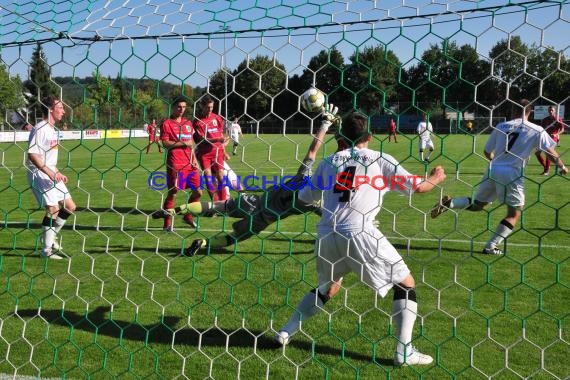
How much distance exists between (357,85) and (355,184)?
712 mm

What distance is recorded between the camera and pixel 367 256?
378cm

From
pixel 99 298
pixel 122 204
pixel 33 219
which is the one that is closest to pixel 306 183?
pixel 99 298

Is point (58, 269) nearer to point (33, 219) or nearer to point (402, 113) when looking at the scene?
point (33, 219)

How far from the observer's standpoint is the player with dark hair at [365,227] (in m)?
3.75

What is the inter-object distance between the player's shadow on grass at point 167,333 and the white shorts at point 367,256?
1.86ft

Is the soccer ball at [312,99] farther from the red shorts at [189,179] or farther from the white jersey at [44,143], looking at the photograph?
the red shorts at [189,179]

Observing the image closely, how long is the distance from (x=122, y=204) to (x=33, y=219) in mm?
1999

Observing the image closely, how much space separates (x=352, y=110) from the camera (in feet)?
10.9

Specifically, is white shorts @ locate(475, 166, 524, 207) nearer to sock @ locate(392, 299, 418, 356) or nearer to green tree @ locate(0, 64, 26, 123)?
sock @ locate(392, 299, 418, 356)

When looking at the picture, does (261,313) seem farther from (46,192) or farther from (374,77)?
(46,192)

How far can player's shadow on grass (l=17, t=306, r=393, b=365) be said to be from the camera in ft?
13.6

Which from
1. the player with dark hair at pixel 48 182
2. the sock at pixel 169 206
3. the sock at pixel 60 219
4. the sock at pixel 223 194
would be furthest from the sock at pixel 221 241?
the sock at pixel 223 194

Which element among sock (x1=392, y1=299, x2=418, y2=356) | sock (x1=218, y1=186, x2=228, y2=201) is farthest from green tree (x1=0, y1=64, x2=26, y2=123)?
sock (x1=218, y1=186, x2=228, y2=201)

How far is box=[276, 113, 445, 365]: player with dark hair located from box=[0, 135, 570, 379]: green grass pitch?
14 cm
